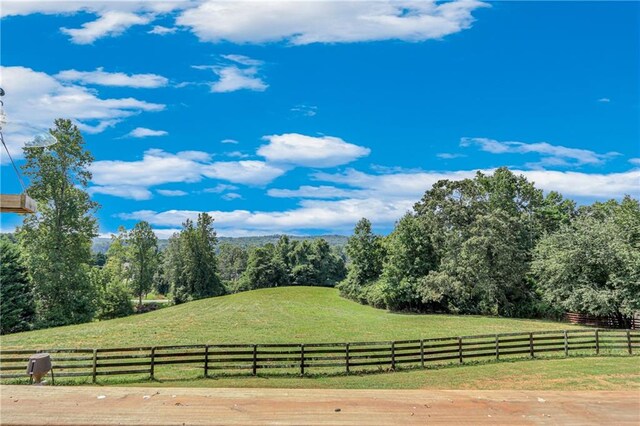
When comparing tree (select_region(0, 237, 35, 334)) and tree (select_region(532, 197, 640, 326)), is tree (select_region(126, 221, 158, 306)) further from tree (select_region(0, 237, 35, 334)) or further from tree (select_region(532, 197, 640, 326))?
tree (select_region(532, 197, 640, 326))

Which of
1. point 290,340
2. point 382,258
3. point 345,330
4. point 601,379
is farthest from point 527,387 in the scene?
point 382,258

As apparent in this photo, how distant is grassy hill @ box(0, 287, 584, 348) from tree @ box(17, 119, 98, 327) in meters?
3.14

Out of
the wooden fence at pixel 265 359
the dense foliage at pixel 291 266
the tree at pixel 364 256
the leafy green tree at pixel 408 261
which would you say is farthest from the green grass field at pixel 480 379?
the dense foliage at pixel 291 266

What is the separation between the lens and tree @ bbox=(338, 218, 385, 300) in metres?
61.7

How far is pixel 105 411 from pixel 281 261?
269ft

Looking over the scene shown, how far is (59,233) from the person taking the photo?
37.5 metres

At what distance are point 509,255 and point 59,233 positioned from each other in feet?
133

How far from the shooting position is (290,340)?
30.6 metres

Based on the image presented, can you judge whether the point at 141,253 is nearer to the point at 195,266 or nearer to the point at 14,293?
the point at 195,266


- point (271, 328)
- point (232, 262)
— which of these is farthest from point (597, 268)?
point (232, 262)

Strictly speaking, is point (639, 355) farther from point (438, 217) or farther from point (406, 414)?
point (438, 217)

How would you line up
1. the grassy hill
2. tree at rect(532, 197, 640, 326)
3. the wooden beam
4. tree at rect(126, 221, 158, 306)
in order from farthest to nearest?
tree at rect(126, 221, 158, 306) < tree at rect(532, 197, 640, 326) < the grassy hill < the wooden beam

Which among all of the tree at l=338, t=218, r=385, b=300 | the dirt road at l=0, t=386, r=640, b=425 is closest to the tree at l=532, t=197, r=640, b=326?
the tree at l=338, t=218, r=385, b=300

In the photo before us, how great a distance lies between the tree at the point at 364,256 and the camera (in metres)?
61.7
